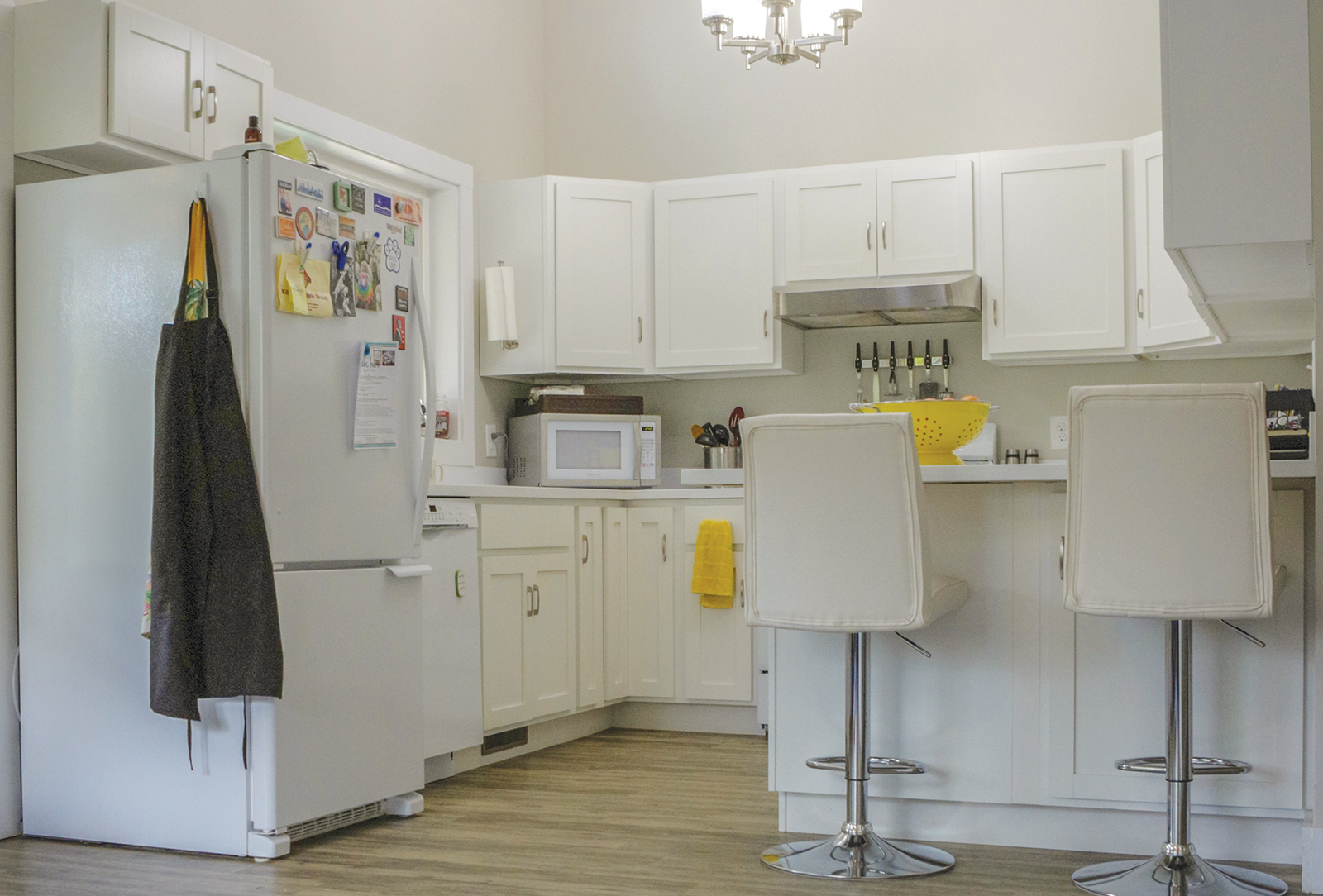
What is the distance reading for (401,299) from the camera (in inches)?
137

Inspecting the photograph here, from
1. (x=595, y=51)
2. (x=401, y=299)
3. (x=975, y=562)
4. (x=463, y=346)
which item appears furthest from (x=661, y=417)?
(x=975, y=562)

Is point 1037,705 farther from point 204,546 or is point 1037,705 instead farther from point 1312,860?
point 204,546

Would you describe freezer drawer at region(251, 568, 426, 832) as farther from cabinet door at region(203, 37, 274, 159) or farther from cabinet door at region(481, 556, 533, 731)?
cabinet door at region(203, 37, 274, 159)

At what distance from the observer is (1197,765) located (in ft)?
9.27

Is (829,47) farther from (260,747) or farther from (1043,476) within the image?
(260,747)

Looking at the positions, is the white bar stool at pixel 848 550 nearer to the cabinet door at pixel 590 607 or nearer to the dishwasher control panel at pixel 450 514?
the dishwasher control panel at pixel 450 514

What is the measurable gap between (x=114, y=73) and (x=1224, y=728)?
292 centimetres

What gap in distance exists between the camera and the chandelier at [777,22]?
4.20 meters

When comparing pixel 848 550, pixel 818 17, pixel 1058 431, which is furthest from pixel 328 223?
pixel 1058 431

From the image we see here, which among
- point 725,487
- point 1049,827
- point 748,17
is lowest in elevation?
point 1049,827

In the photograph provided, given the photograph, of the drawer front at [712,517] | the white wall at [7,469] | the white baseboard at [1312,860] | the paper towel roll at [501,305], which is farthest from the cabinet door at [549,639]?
the white baseboard at [1312,860]

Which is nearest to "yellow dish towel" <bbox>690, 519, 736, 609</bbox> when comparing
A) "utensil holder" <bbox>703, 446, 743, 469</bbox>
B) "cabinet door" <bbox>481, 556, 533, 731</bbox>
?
"utensil holder" <bbox>703, 446, 743, 469</bbox>

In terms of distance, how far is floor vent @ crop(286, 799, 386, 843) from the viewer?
315cm

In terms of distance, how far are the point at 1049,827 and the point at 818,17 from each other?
258 cm
